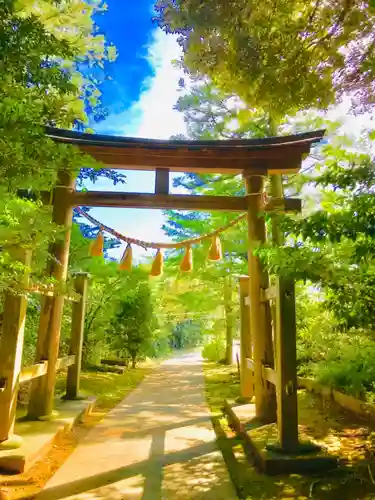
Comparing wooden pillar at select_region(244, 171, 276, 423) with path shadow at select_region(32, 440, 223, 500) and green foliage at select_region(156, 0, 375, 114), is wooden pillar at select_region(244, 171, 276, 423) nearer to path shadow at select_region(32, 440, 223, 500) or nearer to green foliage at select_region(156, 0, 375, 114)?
path shadow at select_region(32, 440, 223, 500)

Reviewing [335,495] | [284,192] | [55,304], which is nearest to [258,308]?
[335,495]

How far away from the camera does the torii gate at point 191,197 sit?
4.70 m

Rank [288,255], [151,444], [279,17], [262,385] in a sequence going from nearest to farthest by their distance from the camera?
[288,255], [279,17], [151,444], [262,385]

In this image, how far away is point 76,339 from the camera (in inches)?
248

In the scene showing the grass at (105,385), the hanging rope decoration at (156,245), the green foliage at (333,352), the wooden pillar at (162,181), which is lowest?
the grass at (105,385)

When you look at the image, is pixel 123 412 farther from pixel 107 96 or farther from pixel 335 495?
pixel 107 96

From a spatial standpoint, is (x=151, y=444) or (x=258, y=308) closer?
(x=151, y=444)

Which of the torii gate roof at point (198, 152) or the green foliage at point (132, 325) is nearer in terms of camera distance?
the torii gate roof at point (198, 152)

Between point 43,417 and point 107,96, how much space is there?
25.0 ft

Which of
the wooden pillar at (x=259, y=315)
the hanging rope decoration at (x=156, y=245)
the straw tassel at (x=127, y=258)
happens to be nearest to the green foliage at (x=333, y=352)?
the wooden pillar at (x=259, y=315)

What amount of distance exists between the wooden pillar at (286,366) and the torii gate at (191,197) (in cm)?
79

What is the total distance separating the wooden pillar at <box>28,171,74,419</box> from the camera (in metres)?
4.68

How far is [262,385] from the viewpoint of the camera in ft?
15.0

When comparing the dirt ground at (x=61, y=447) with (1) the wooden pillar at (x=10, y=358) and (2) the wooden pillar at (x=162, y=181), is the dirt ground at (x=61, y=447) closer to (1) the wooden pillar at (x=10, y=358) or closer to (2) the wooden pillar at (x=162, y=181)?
(1) the wooden pillar at (x=10, y=358)
